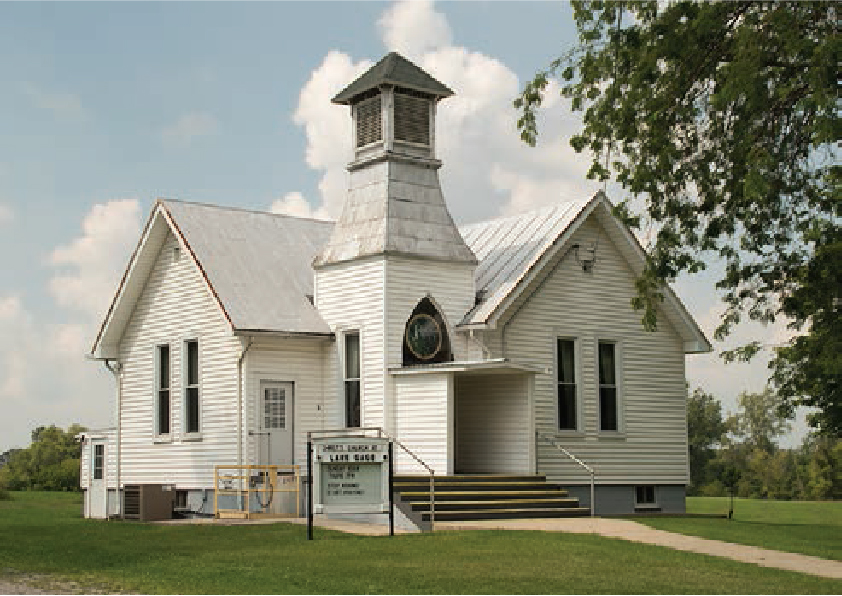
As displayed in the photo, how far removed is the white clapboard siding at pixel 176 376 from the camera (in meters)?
29.0

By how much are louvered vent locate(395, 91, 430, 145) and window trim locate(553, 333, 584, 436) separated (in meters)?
5.67

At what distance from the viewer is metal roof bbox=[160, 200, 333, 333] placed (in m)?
28.5

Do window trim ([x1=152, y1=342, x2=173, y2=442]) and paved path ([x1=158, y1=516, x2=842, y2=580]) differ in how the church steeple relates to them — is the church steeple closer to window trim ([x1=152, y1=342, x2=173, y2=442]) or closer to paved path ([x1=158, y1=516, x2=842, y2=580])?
window trim ([x1=152, y1=342, x2=173, y2=442])

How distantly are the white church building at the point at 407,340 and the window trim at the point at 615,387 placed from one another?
0.05 metres

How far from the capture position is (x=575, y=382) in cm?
2941

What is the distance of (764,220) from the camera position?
22.2 metres

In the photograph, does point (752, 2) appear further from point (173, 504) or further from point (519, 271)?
point (173, 504)

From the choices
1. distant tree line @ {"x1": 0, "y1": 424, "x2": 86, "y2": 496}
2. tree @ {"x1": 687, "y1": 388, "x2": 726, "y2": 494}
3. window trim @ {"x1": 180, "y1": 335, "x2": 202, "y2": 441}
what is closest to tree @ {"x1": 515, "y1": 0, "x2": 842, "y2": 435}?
window trim @ {"x1": 180, "y1": 335, "x2": 202, "y2": 441}

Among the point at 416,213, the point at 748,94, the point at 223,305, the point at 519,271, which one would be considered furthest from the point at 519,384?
the point at 748,94

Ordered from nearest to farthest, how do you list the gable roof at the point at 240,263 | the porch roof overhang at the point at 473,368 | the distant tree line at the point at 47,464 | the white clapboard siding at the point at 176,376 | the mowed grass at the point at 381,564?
the mowed grass at the point at 381,564
the porch roof overhang at the point at 473,368
the gable roof at the point at 240,263
the white clapboard siding at the point at 176,376
the distant tree line at the point at 47,464

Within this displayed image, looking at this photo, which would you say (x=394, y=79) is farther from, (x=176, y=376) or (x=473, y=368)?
(x=176, y=376)

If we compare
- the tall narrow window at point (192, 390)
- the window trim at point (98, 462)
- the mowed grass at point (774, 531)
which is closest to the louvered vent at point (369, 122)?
the tall narrow window at point (192, 390)

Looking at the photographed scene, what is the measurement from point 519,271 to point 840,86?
10748 millimetres

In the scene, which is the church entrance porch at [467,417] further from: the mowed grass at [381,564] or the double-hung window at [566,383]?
the mowed grass at [381,564]
